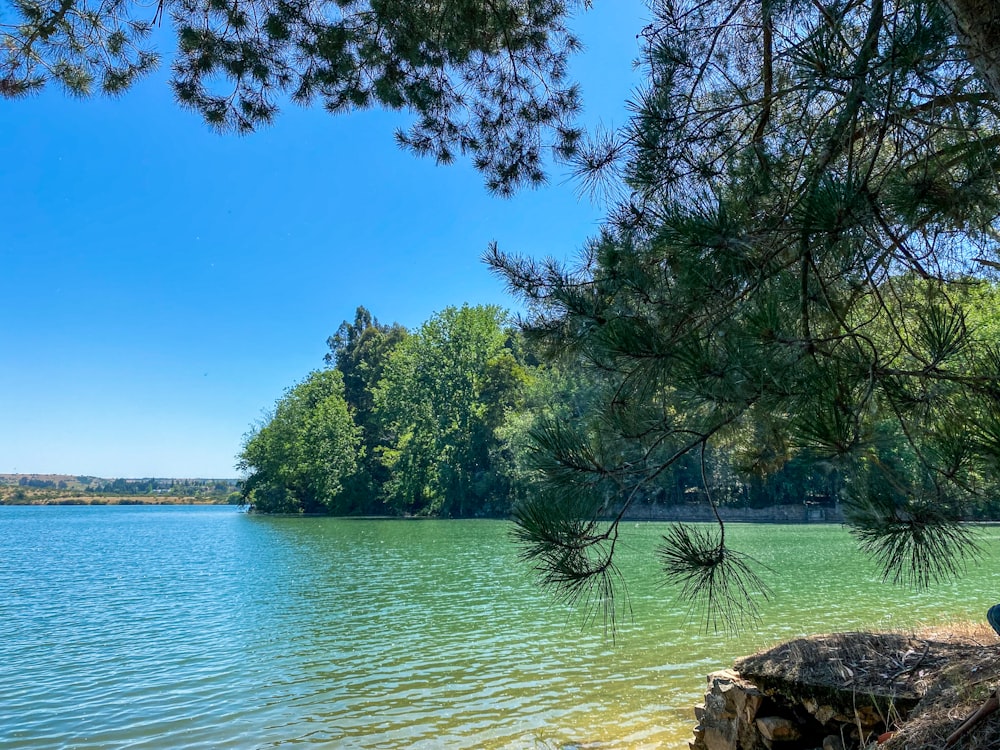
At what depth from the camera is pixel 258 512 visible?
50.1 metres

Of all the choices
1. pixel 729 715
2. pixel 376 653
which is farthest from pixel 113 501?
pixel 729 715

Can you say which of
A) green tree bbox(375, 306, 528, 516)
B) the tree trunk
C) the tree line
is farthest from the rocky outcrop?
green tree bbox(375, 306, 528, 516)

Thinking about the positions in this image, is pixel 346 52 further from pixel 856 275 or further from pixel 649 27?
pixel 856 275

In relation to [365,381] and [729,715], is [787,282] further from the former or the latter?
[365,381]

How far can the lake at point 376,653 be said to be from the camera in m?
5.05

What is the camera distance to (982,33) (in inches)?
72.1

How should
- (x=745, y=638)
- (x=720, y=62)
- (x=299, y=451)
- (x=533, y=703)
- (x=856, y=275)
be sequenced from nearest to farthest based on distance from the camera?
(x=856, y=275), (x=720, y=62), (x=533, y=703), (x=745, y=638), (x=299, y=451)

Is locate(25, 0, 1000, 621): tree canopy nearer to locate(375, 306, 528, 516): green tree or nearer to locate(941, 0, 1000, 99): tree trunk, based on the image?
locate(941, 0, 1000, 99): tree trunk

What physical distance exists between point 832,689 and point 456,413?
3471cm

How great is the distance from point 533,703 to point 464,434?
104 feet

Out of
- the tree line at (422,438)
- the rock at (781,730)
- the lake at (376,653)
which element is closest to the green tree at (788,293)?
the lake at (376,653)

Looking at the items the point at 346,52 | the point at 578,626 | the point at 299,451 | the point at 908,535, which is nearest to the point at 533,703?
the point at 578,626

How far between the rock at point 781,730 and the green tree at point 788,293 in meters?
1.27

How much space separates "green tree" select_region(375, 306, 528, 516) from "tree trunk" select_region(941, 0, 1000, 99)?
1315 inches
